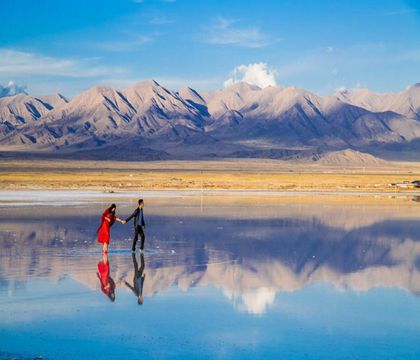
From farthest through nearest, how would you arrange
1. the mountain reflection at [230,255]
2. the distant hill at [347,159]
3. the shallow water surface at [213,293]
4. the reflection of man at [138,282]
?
the distant hill at [347,159] < the mountain reflection at [230,255] < the reflection of man at [138,282] < the shallow water surface at [213,293]

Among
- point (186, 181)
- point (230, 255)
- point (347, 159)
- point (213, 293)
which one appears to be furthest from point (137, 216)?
point (347, 159)

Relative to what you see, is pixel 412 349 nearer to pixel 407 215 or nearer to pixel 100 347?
pixel 100 347

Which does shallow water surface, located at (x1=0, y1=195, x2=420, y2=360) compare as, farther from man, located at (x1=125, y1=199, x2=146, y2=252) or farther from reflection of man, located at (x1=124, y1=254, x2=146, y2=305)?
man, located at (x1=125, y1=199, x2=146, y2=252)

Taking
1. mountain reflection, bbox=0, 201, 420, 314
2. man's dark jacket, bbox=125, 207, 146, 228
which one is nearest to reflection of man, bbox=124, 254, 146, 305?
mountain reflection, bbox=0, 201, 420, 314

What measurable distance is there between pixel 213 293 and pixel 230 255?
5329 mm

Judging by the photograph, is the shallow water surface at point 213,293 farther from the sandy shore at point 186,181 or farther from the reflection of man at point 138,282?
the sandy shore at point 186,181

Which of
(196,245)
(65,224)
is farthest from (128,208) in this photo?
(196,245)

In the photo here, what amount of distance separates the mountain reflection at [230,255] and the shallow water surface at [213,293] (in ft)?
0.14

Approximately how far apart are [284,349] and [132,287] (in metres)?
5.16

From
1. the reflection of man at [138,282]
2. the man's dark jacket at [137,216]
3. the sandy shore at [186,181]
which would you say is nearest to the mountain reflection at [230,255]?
the reflection of man at [138,282]

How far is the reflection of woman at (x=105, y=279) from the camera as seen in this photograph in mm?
13805

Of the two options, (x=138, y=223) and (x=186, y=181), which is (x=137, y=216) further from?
(x=186, y=181)

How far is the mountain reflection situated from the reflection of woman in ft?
0.07

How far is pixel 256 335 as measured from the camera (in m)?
10.6
